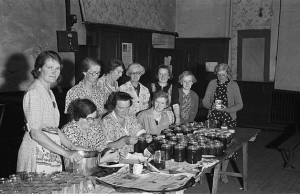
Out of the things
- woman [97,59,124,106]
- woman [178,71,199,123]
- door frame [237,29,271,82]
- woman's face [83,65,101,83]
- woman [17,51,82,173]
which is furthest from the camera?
door frame [237,29,271,82]

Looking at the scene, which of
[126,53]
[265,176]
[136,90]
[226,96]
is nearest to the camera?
[136,90]

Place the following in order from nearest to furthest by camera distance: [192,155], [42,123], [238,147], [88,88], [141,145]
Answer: [42,123], [192,155], [141,145], [238,147], [88,88]

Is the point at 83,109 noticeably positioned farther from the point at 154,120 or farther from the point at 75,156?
the point at 154,120

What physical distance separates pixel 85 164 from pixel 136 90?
105 inches

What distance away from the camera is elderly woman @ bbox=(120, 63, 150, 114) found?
17.4ft

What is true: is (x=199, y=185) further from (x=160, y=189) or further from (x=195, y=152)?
(x=160, y=189)

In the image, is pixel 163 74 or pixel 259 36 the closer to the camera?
pixel 163 74

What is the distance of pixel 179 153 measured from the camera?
353cm

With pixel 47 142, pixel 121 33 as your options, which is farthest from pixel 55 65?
pixel 121 33

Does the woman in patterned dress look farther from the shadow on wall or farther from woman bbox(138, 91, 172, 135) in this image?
the shadow on wall

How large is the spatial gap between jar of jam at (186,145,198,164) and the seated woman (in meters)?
0.68

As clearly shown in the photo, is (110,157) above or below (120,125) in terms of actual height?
below

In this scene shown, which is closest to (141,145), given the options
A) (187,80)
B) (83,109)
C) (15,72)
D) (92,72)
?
(83,109)

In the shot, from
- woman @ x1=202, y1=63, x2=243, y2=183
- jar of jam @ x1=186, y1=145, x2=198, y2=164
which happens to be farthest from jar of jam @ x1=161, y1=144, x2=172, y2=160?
woman @ x1=202, y1=63, x2=243, y2=183
